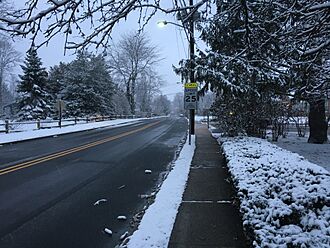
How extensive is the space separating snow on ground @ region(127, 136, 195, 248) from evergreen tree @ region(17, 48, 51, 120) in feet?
104

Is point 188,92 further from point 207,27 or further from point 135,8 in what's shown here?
point 135,8

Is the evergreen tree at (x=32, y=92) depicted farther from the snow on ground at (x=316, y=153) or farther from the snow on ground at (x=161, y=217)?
the snow on ground at (x=161, y=217)

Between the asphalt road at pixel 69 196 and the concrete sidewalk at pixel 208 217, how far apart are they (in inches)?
35.4

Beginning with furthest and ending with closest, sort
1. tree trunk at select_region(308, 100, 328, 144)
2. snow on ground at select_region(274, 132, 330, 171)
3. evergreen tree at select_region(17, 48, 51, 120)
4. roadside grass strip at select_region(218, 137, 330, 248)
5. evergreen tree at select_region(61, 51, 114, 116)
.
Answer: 1. evergreen tree at select_region(61, 51, 114, 116)
2. evergreen tree at select_region(17, 48, 51, 120)
3. tree trunk at select_region(308, 100, 328, 144)
4. snow on ground at select_region(274, 132, 330, 171)
5. roadside grass strip at select_region(218, 137, 330, 248)

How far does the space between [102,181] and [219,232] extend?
4.08 meters

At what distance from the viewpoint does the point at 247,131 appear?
1557 cm

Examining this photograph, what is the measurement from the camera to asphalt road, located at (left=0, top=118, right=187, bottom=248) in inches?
179

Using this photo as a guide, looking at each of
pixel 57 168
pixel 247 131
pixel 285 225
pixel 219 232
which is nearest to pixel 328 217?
pixel 285 225

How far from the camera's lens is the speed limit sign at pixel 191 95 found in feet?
49.2

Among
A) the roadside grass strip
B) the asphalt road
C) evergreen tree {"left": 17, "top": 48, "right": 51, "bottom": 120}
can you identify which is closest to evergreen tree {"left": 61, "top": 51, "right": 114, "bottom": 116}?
evergreen tree {"left": 17, "top": 48, "right": 51, "bottom": 120}

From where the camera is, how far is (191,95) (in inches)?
594

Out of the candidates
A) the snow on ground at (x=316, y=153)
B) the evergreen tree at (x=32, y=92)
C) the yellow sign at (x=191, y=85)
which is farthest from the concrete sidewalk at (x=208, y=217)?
the evergreen tree at (x=32, y=92)

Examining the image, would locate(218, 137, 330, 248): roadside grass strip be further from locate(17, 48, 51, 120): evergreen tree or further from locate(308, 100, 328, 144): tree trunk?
locate(17, 48, 51, 120): evergreen tree

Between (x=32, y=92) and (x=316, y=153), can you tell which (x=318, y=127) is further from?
(x=32, y=92)
